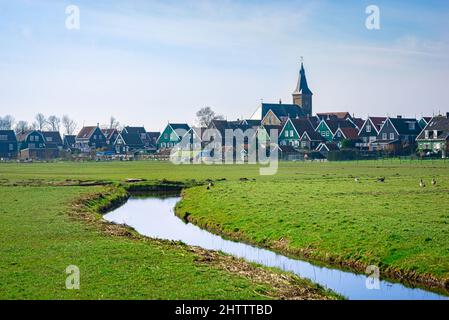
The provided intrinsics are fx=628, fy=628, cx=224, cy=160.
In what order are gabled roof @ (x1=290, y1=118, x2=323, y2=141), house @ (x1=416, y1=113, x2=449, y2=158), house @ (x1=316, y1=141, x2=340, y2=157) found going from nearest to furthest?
house @ (x1=416, y1=113, x2=449, y2=158), house @ (x1=316, y1=141, x2=340, y2=157), gabled roof @ (x1=290, y1=118, x2=323, y2=141)

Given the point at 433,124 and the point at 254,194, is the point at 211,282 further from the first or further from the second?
the point at 433,124

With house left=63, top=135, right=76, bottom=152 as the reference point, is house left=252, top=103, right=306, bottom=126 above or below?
above

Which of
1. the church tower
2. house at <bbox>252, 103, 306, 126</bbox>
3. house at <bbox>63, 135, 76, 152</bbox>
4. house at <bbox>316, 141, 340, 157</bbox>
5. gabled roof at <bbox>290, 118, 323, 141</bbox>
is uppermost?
the church tower

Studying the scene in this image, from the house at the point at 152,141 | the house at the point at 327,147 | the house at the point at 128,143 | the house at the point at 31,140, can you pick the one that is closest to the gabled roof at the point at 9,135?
the house at the point at 31,140

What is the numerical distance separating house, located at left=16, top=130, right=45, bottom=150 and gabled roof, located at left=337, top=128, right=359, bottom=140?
69.4 meters

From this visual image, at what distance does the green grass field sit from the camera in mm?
17219

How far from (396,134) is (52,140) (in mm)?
83051

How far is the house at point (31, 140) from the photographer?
144m

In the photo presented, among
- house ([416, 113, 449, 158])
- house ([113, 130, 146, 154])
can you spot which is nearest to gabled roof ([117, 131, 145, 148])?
house ([113, 130, 146, 154])

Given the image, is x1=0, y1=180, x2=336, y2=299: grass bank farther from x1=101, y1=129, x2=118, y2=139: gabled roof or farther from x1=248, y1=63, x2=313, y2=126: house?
x1=101, y1=129, x2=118, y2=139: gabled roof

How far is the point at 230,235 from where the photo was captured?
31156 mm

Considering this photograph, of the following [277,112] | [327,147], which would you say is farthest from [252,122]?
[327,147]
